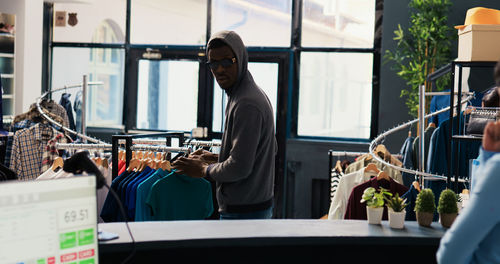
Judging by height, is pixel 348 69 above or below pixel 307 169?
above

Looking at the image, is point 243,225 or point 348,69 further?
point 348,69

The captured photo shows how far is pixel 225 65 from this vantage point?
281 centimetres

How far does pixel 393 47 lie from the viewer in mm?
6461

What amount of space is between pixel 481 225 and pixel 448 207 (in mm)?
836

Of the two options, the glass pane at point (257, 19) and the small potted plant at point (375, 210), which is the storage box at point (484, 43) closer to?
Answer: the small potted plant at point (375, 210)

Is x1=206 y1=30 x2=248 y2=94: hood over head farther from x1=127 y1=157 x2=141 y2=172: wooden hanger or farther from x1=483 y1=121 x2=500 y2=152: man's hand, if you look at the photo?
x1=483 y1=121 x2=500 y2=152: man's hand

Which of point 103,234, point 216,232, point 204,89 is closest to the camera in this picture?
point 103,234

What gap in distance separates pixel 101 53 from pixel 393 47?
3.50m

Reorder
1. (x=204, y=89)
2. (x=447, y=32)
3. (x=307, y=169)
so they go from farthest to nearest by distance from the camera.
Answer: (x=204, y=89)
(x=307, y=169)
(x=447, y=32)

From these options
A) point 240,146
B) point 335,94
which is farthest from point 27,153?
point 335,94

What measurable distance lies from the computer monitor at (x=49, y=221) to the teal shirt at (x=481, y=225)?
2.80 ft

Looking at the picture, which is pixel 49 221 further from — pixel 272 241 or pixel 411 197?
pixel 411 197

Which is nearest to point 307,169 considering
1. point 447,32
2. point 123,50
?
point 447,32

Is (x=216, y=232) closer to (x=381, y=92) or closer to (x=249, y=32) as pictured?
(x=381, y=92)
